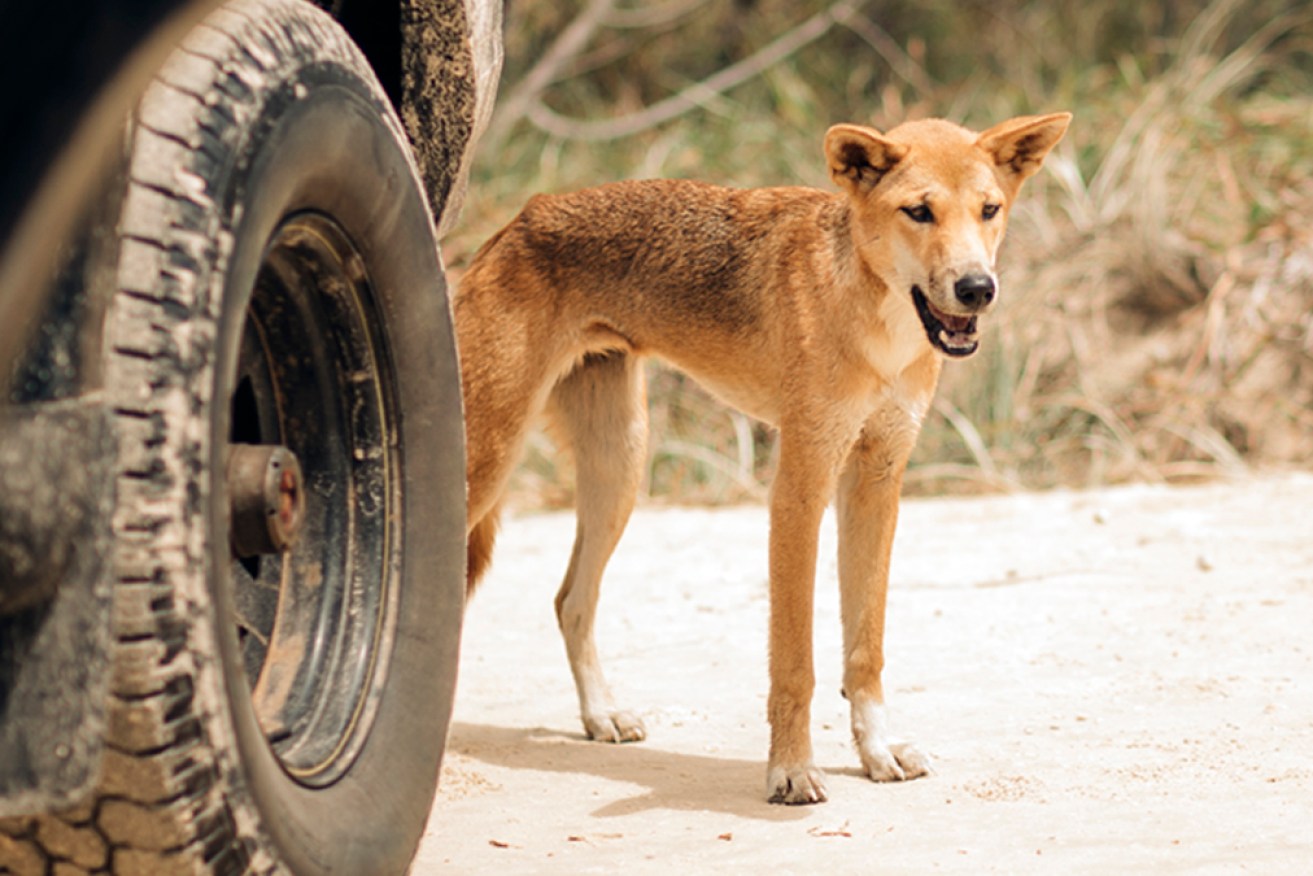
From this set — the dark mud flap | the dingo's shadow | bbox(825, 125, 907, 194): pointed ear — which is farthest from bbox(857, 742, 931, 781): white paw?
the dark mud flap

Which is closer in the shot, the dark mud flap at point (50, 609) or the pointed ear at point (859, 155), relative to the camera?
the dark mud flap at point (50, 609)

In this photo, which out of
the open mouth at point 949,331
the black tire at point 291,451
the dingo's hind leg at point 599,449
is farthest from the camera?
Answer: the dingo's hind leg at point 599,449

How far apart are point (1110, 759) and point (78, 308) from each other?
258 centimetres

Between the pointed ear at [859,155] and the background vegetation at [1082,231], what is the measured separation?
3.38 meters

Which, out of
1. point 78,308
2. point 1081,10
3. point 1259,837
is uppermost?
point 1081,10

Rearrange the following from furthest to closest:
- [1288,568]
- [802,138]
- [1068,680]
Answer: [802,138], [1288,568], [1068,680]

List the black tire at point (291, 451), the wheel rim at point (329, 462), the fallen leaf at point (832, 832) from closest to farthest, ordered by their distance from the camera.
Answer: the black tire at point (291, 451) → the wheel rim at point (329, 462) → the fallen leaf at point (832, 832)

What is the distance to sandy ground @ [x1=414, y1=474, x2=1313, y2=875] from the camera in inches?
121

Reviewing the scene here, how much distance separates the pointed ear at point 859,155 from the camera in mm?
3740

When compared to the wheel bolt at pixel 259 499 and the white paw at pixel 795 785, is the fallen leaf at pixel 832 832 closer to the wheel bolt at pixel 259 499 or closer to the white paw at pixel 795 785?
the white paw at pixel 795 785

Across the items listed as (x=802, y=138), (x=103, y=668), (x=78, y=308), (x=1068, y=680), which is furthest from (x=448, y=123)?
(x=802, y=138)

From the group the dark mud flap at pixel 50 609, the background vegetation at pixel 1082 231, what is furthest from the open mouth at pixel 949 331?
the background vegetation at pixel 1082 231

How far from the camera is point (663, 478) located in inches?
296

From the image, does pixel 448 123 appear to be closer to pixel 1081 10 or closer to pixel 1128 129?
pixel 1128 129
